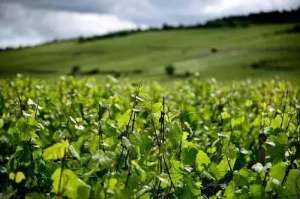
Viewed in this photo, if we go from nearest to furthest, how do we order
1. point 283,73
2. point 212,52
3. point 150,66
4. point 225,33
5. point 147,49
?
point 283,73, point 150,66, point 212,52, point 147,49, point 225,33

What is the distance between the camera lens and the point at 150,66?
83.2 metres

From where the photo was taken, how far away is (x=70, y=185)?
295 cm

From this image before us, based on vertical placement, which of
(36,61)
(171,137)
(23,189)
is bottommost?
(36,61)

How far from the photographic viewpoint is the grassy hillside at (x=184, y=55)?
6838 centimetres

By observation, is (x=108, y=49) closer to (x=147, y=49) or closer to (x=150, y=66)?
(x=147, y=49)

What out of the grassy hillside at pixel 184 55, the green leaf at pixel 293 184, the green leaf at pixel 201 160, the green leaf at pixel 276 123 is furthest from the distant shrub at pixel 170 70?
the green leaf at pixel 293 184

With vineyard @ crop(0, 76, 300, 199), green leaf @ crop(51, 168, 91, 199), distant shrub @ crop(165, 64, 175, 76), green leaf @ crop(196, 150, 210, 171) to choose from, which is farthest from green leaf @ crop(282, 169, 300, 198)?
distant shrub @ crop(165, 64, 175, 76)

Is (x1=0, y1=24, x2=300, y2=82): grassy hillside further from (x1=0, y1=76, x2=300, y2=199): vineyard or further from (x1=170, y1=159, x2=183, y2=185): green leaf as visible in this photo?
(x1=170, y1=159, x2=183, y2=185): green leaf

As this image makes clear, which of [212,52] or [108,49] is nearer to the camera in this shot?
[212,52]

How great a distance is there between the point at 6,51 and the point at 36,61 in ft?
103

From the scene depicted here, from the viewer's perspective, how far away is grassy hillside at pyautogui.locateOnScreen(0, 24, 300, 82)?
224 feet

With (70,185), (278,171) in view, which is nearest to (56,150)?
(70,185)

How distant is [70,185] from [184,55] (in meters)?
91.0

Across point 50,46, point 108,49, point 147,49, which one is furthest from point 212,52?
point 50,46
